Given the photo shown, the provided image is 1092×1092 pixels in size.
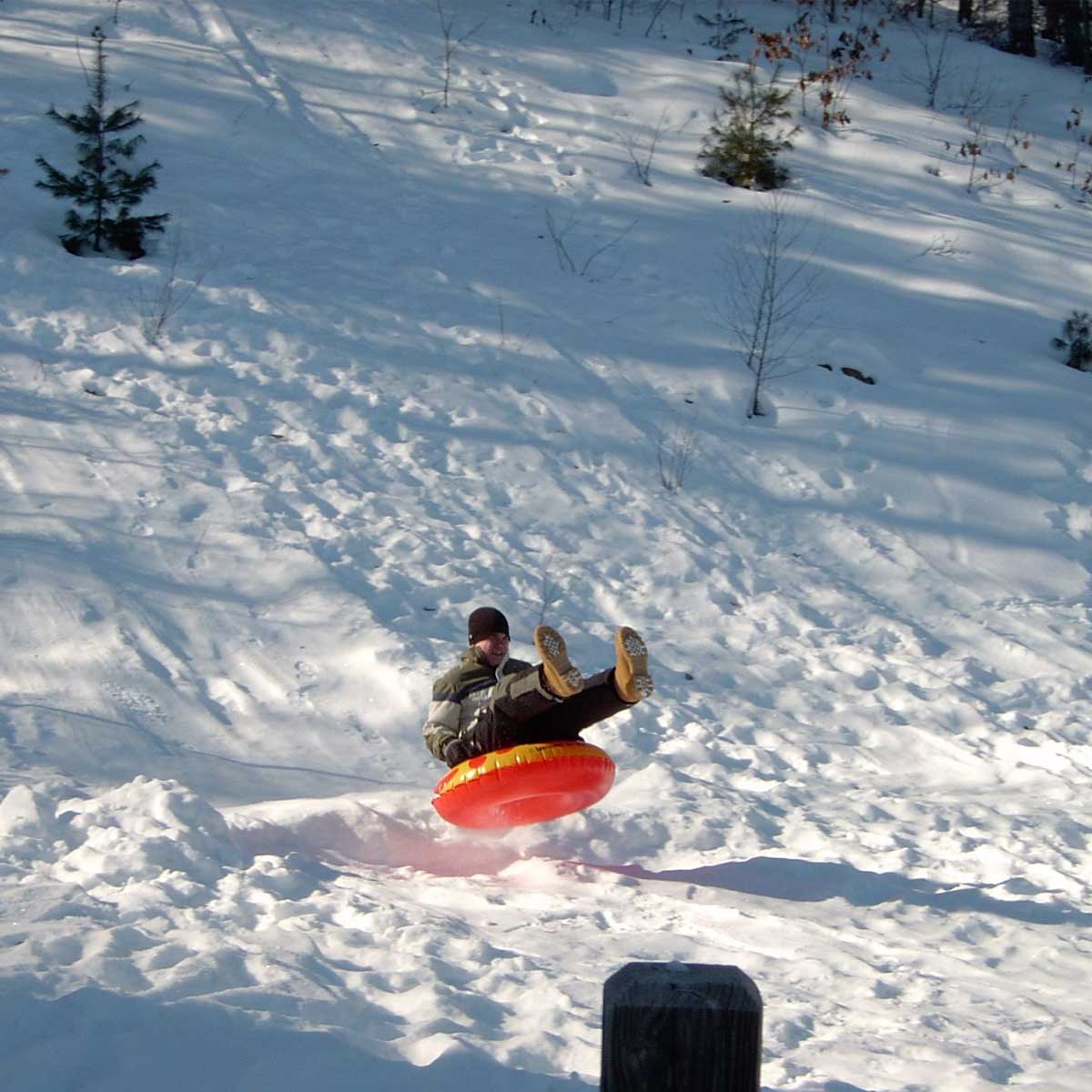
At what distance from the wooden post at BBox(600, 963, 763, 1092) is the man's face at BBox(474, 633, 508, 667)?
3.81 m

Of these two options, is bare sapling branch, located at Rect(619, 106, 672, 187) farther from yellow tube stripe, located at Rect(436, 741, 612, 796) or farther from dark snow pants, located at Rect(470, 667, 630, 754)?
yellow tube stripe, located at Rect(436, 741, 612, 796)

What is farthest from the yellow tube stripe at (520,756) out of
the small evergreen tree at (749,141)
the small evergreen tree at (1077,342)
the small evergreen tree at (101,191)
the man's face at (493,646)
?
the small evergreen tree at (749,141)

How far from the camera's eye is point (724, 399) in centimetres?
957

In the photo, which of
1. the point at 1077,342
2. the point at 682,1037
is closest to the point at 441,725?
the point at 682,1037

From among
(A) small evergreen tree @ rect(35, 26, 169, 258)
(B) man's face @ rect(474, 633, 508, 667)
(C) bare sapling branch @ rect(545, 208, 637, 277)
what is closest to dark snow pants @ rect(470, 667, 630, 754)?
(B) man's face @ rect(474, 633, 508, 667)

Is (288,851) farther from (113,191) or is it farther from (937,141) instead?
(937,141)

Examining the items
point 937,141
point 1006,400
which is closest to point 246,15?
point 937,141

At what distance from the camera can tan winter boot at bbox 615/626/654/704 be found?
470 centimetres

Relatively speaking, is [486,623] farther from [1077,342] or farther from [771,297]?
[1077,342]

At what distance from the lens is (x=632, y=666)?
185 inches

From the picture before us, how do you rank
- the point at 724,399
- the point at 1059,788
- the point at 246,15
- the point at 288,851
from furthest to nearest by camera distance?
1. the point at 246,15
2. the point at 724,399
3. the point at 1059,788
4. the point at 288,851

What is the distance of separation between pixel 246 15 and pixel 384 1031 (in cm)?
1277

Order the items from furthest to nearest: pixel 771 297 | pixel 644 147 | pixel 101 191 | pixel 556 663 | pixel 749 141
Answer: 1. pixel 644 147
2. pixel 749 141
3. pixel 101 191
4. pixel 771 297
5. pixel 556 663

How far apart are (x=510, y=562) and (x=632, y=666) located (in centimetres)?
319
